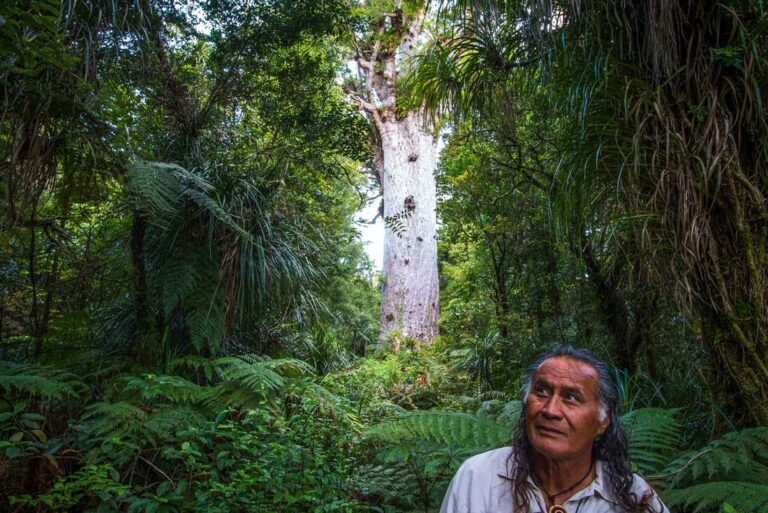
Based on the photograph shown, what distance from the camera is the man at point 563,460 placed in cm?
157

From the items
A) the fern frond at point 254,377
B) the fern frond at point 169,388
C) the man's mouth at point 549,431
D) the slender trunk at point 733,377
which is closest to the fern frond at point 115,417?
the fern frond at point 169,388

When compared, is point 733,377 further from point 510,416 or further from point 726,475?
point 510,416

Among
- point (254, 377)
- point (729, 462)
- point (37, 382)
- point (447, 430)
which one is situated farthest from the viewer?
point (254, 377)

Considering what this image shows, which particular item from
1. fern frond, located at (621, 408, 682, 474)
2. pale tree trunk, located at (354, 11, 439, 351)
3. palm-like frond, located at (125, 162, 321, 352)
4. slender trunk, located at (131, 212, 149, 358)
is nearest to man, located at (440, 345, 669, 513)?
fern frond, located at (621, 408, 682, 474)

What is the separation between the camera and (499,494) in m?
1.59

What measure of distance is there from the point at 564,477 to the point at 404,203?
7548 millimetres

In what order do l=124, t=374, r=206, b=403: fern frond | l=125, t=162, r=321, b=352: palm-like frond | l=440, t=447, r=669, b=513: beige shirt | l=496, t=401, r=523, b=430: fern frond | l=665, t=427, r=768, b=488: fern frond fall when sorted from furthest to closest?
l=125, t=162, r=321, b=352: palm-like frond < l=124, t=374, r=206, b=403: fern frond < l=496, t=401, r=523, b=430: fern frond < l=665, t=427, r=768, b=488: fern frond < l=440, t=447, r=669, b=513: beige shirt

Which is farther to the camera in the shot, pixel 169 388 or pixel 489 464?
pixel 169 388

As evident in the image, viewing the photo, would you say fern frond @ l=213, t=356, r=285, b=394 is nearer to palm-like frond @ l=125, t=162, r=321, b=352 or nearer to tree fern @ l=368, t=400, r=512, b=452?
palm-like frond @ l=125, t=162, r=321, b=352

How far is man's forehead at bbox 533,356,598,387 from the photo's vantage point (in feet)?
5.41

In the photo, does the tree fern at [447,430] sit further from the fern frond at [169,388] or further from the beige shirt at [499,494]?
the fern frond at [169,388]

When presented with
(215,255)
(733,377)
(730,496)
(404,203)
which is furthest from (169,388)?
(404,203)

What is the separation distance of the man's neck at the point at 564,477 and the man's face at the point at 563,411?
2cm

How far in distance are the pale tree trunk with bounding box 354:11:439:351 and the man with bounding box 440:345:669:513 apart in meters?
6.69
